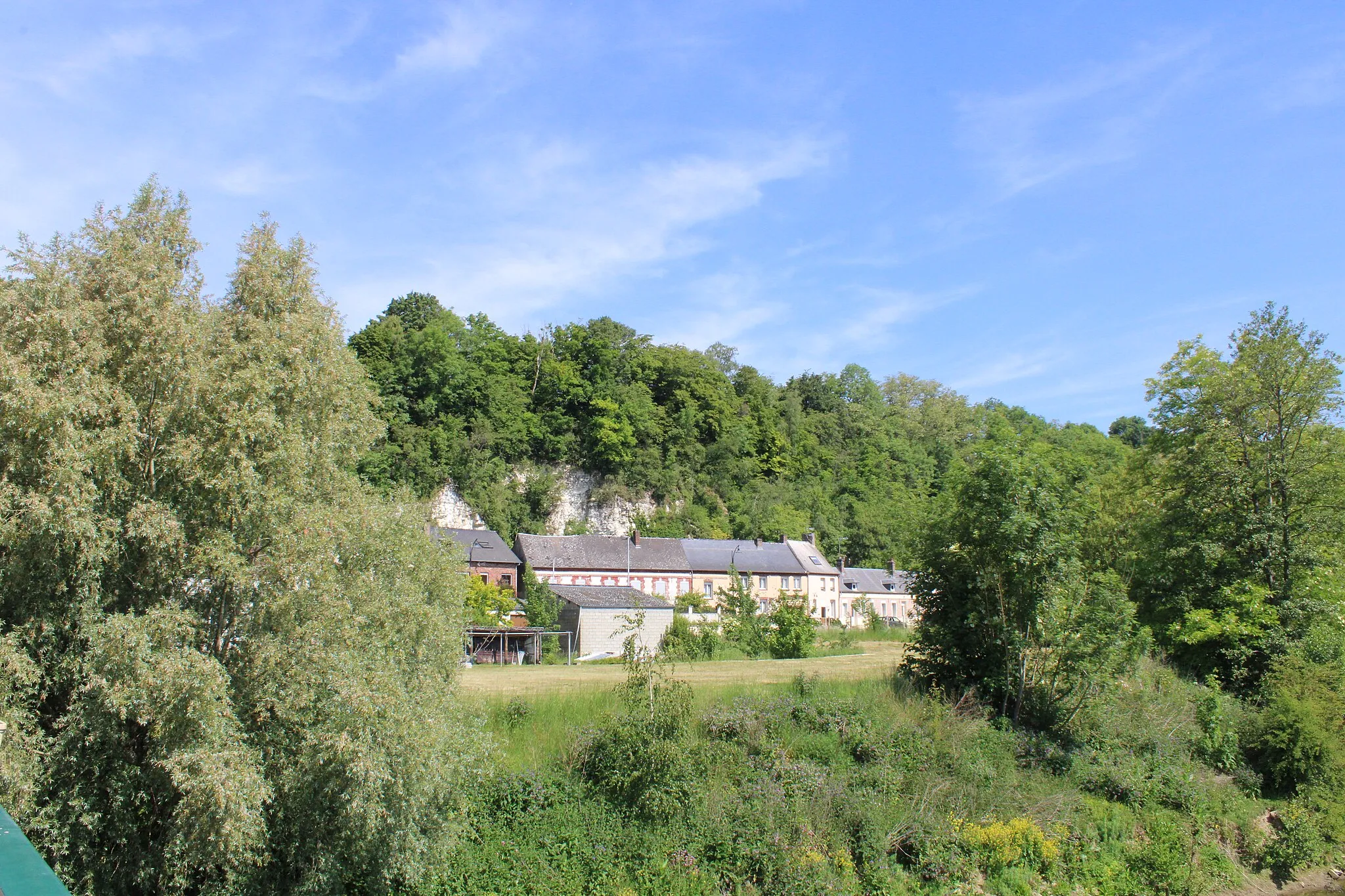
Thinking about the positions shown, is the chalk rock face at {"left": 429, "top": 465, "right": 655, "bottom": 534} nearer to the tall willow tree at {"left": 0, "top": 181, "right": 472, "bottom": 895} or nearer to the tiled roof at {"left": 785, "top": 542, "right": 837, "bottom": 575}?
the tiled roof at {"left": 785, "top": 542, "right": 837, "bottom": 575}

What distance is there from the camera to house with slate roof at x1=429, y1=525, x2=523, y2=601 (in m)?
49.8

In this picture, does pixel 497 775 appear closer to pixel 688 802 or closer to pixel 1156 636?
pixel 688 802

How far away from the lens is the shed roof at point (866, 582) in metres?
68.3

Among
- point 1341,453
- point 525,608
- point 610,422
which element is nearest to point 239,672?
point 1341,453

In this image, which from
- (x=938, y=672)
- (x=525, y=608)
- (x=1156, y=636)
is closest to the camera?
(x=938, y=672)

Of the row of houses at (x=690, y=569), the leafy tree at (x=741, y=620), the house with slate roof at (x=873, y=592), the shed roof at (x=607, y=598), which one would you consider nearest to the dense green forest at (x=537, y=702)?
the leafy tree at (x=741, y=620)

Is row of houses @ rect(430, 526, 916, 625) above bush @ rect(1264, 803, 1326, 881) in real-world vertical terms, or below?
above

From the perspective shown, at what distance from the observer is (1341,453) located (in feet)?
73.5

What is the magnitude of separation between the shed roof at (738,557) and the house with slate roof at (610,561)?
1609mm

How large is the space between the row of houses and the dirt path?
17.0 m

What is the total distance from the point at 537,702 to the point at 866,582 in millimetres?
56493

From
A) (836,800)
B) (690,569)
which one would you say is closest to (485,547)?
(690,569)

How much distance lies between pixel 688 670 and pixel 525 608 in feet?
60.1

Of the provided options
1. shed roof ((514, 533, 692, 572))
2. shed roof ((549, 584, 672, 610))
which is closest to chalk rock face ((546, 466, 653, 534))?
shed roof ((514, 533, 692, 572))
